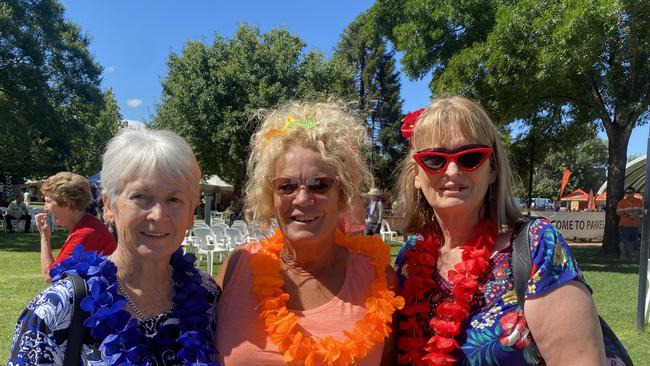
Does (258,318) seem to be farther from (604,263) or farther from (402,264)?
(604,263)

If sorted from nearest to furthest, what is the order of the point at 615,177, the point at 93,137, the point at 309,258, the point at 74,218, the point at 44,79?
the point at 309,258 < the point at 74,218 < the point at 615,177 < the point at 44,79 < the point at 93,137

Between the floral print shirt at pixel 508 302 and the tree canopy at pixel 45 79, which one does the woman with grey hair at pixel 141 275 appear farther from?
the tree canopy at pixel 45 79

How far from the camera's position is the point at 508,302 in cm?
185

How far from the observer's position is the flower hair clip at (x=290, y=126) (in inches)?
84.7

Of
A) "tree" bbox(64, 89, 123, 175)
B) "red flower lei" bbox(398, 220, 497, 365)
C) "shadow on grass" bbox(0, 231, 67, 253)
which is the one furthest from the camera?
"tree" bbox(64, 89, 123, 175)

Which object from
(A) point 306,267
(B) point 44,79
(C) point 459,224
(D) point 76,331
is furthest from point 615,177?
(B) point 44,79

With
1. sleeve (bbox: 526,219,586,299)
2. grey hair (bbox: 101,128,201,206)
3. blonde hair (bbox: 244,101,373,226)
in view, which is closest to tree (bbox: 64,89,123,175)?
blonde hair (bbox: 244,101,373,226)

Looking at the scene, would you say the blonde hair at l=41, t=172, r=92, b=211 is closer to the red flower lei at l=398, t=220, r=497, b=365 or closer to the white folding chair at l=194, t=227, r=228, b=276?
the red flower lei at l=398, t=220, r=497, b=365

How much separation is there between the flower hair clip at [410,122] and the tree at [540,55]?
32.4 ft

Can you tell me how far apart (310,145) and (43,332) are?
44.3 inches

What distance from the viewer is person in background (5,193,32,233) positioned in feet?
69.0

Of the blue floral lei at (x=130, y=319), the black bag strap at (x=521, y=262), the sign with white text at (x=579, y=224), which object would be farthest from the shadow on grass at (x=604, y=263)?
the blue floral lei at (x=130, y=319)

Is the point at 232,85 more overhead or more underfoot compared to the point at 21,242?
more overhead

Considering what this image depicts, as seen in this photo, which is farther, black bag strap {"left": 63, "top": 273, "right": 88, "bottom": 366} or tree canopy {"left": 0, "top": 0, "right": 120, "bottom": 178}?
tree canopy {"left": 0, "top": 0, "right": 120, "bottom": 178}
